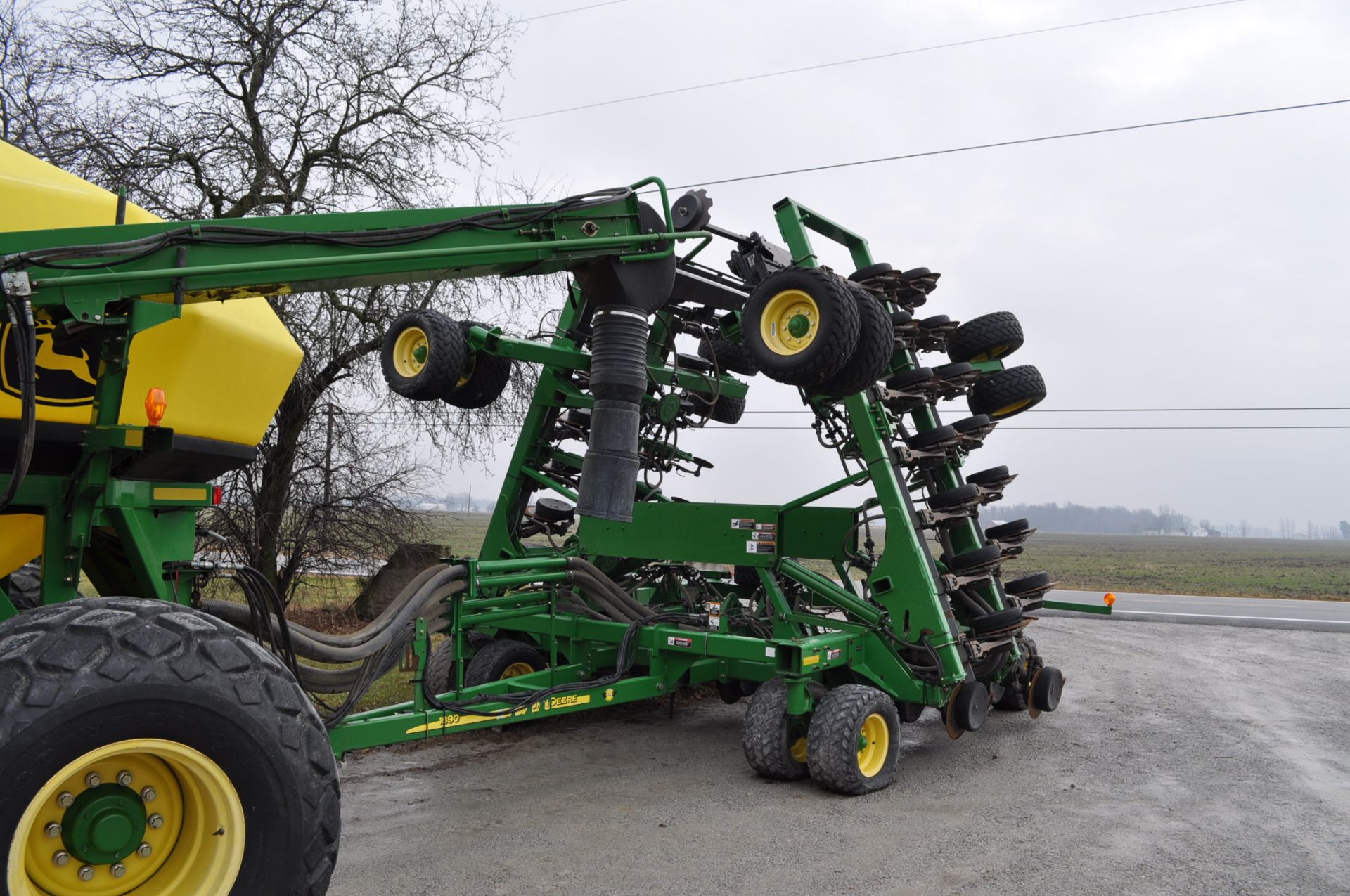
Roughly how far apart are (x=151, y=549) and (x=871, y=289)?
5398 millimetres

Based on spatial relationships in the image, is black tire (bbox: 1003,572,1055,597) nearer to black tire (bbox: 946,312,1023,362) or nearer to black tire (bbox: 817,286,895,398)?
black tire (bbox: 946,312,1023,362)

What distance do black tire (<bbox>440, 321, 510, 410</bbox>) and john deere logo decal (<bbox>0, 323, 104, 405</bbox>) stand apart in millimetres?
4328

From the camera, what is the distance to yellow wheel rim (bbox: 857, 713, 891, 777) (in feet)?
21.9

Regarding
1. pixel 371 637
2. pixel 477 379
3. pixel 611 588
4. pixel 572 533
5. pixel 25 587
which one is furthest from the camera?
pixel 572 533

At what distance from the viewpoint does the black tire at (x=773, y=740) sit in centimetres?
664

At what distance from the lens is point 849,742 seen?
639cm

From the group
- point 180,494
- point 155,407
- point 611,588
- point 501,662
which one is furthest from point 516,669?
point 155,407

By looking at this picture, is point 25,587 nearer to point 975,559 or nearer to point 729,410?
point 975,559

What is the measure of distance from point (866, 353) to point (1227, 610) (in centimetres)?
1923

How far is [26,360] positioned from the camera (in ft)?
10.9

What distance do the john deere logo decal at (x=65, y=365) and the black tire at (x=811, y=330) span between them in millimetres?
3938

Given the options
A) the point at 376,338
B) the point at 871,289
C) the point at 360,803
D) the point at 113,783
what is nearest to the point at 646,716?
the point at 360,803

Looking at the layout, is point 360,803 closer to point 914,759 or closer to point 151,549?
point 151,549

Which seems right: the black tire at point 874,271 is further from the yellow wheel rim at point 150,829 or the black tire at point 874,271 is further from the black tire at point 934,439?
the yellow wheel rim at point 150,829
